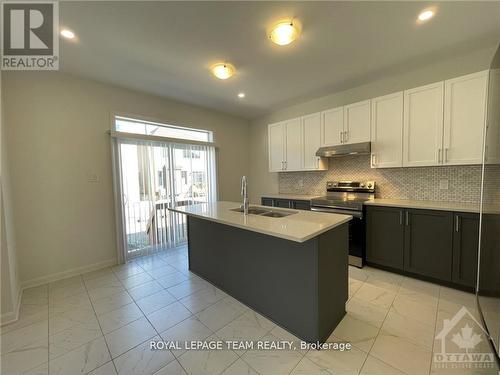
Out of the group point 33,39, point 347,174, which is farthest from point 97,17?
point 347,174

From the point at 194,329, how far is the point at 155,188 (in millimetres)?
2443

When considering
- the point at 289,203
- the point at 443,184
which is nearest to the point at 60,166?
the point at 289,203

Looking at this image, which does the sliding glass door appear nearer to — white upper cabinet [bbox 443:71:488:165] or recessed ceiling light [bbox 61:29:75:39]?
recessed ceiling light [bbox 61:29:75:39]

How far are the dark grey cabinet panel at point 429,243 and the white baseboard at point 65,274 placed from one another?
408 cm

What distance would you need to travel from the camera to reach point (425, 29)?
1995 millimetres

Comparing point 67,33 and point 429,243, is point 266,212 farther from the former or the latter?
point 67,33

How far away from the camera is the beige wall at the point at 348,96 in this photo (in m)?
2.47

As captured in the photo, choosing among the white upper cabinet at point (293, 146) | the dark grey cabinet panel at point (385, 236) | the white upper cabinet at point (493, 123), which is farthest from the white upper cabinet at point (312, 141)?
the white upper cabinet at point (493, 123)

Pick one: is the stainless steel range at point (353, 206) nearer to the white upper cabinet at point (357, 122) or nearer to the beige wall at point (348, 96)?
the white upper cabinet at point (357, 122)

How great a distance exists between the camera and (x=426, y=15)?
5.97 feet

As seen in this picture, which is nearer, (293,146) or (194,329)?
(194,329)

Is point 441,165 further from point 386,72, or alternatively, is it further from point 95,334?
→ point 95,334

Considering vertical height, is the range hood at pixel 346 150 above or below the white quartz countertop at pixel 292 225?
above

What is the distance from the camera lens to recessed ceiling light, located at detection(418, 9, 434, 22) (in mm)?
1774
